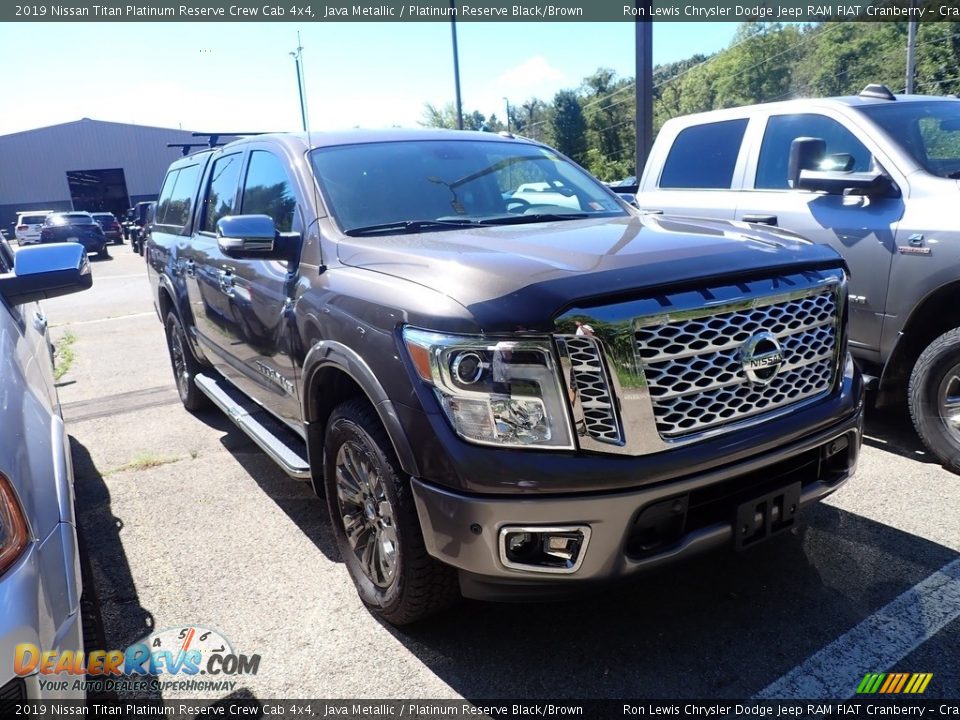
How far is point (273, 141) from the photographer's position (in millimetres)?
3807

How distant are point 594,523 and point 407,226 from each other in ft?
5.50

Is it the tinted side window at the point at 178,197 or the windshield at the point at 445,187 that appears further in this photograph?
the tinted side window at the point at 178,197

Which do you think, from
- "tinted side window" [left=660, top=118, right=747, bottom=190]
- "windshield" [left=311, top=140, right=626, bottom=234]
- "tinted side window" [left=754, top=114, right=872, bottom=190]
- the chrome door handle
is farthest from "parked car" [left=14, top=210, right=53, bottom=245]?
"tinted side window" [left=754, top=114, right=872, bottom=190]

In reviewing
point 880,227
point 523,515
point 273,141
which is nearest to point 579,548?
point 523,515

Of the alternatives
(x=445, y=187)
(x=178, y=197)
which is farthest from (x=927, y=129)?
(x=178, y=197)

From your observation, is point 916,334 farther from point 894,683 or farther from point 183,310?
point 183,310

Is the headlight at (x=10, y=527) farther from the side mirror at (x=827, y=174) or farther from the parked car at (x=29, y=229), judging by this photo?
the parked car at (x=29, y=229)

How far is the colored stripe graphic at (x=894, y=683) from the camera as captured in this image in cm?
238

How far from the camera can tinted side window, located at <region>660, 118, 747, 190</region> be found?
5383 millimetres

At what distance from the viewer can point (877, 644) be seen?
8.52 feet

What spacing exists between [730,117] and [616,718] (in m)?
4.57

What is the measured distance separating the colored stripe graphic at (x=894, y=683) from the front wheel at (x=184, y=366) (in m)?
4.75

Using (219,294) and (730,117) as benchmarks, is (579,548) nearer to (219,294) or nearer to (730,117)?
(219,294)

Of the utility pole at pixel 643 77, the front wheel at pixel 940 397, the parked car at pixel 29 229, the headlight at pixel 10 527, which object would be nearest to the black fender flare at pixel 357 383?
the headlight at pixel 10 527
